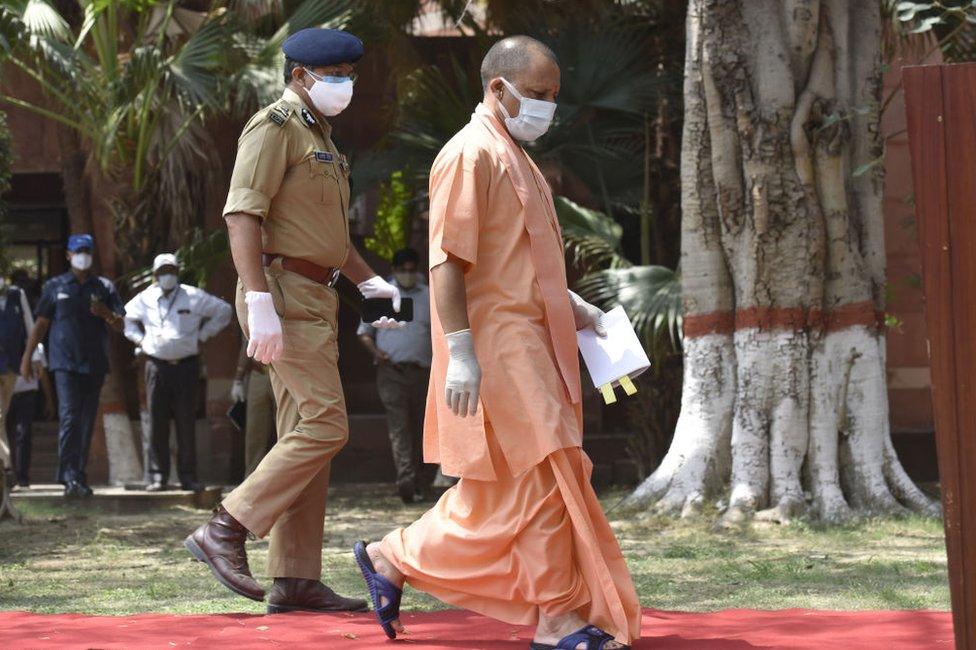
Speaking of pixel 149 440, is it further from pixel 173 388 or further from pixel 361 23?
pixel 361 23

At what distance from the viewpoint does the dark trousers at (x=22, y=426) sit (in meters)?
13.1

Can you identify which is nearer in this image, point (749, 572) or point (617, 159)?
point (749, 572)

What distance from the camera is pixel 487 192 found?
4.72 meters

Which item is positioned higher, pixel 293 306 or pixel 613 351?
pixel 293 306

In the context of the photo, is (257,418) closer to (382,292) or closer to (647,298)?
(647,298)

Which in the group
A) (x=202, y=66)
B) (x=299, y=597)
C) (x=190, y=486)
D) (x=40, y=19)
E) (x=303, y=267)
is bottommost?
(x=299, y=597)

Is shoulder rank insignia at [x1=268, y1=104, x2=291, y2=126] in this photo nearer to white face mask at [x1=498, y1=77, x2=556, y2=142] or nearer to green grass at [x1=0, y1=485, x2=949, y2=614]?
white face mask at [x1=498, y1=77, x2=556, y2=142]

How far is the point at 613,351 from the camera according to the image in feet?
16.1

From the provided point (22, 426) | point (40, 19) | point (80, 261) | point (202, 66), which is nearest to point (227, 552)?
point (80, 261)

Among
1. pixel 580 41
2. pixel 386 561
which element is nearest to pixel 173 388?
pixel 580 41

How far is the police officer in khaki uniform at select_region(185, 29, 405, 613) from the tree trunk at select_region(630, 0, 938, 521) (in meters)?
3.72

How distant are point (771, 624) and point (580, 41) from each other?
7496 mm

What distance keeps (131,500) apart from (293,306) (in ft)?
20.5

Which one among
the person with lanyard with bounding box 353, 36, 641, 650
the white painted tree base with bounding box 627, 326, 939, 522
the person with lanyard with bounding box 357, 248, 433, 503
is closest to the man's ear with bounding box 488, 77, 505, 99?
the person with lanyard with bounding box 353, 36, 641, 650
